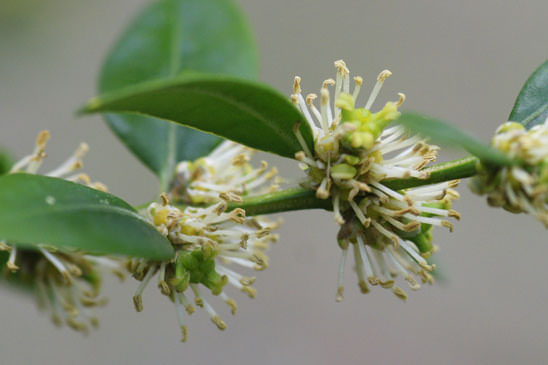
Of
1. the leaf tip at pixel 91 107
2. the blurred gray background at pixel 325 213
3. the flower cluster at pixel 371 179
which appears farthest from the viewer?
the blurred gray background at pixel 325 213

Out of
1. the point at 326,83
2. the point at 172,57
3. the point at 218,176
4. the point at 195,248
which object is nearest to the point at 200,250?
the point at 195,248

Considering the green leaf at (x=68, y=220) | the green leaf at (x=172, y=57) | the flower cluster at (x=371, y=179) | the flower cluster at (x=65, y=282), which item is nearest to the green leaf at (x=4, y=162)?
the flower cluster at (x=65, y=282)

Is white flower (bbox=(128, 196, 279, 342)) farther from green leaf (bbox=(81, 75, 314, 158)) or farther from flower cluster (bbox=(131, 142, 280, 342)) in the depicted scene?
green leaf (bbox=(81, 75, 314, 158))

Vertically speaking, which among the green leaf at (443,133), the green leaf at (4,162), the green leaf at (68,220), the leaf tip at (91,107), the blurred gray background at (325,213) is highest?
the leaf tip at (91,107)

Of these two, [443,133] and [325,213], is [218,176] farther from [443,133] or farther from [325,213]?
[325,213]

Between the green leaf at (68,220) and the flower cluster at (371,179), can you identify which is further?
the flower cluster at (371,179)

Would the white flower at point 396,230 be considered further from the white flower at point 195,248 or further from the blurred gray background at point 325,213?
the blurred gray background at point 325,213

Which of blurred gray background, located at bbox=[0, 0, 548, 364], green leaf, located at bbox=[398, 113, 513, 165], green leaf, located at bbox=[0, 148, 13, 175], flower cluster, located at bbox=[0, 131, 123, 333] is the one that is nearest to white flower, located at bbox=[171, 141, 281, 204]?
flower cluster, located at bbox=[0, 131, 123, 333]

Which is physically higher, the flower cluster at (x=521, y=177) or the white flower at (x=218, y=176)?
the flower cluster at (x=521, y=177)
